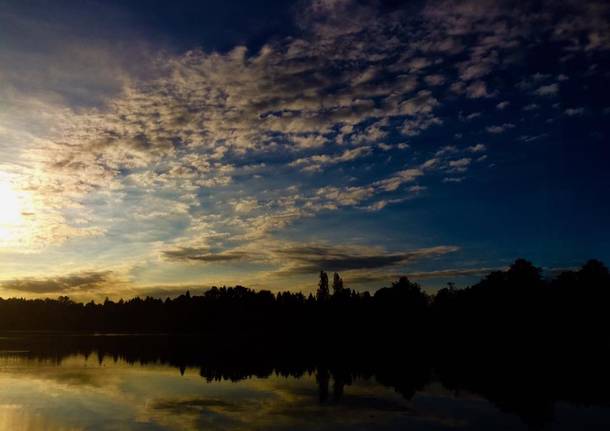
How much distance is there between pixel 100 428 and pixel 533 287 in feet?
327

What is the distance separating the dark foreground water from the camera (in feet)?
102

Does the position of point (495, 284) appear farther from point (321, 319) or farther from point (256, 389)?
point (256, 389)

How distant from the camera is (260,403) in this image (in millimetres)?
37969

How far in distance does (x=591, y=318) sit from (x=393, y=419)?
84.7 m

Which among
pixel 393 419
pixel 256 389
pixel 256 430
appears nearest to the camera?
pixel 256 430

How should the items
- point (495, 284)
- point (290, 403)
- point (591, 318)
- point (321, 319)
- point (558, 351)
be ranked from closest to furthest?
1. point (290, 403)
2. point (558, 351)
3. point (591, 318)
4. point (495, 284)
5. point (321, 319)

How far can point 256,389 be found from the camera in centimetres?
4519

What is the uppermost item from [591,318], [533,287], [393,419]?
[533,287]

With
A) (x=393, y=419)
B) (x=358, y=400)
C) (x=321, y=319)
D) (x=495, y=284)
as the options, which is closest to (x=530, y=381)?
(x=358, y=400)

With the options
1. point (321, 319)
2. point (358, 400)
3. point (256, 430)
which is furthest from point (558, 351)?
point (321, 319)

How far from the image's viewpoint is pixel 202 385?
47719 millimetres

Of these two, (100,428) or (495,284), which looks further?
(495,284)

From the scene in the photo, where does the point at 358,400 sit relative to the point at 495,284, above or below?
below

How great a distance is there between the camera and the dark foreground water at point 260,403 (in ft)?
102
